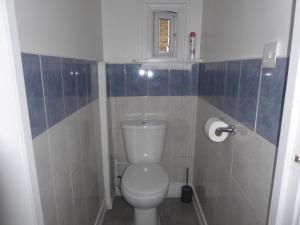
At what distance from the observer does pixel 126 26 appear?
6.03 ft

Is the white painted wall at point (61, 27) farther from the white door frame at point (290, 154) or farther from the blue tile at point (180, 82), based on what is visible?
the white door frame at point (290, 154)

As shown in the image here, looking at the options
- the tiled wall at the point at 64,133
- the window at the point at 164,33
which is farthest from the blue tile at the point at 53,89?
the window at the point at 164,33

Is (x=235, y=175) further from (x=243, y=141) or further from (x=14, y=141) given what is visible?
(x=14, y=141)

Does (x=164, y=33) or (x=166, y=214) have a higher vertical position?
(x=164, y=33)

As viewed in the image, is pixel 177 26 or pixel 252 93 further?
pixel 177 26

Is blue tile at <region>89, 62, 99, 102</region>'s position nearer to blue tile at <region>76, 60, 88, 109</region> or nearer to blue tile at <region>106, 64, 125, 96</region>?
blue tile at <region>76, 60, 88, 109</region>

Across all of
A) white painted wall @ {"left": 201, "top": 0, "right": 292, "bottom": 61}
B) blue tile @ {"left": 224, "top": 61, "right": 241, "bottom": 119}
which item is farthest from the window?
blue tile @ {"left": 224, "top": 61, "right": 241, "bottom": 119}

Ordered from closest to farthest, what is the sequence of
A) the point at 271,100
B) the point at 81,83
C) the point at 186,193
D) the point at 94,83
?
the point at 271,100
the point at 81,83
the point at 94,83
the point at 186,193

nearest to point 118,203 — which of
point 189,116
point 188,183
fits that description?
point 188,183

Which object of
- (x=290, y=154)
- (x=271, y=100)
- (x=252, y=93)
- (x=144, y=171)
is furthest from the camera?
(x=144, y=171)

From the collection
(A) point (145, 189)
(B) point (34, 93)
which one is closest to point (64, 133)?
(B) point (34, 93)

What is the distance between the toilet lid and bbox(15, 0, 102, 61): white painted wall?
982 mm

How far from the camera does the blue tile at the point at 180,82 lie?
193cm

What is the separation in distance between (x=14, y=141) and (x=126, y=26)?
4.73 feet
